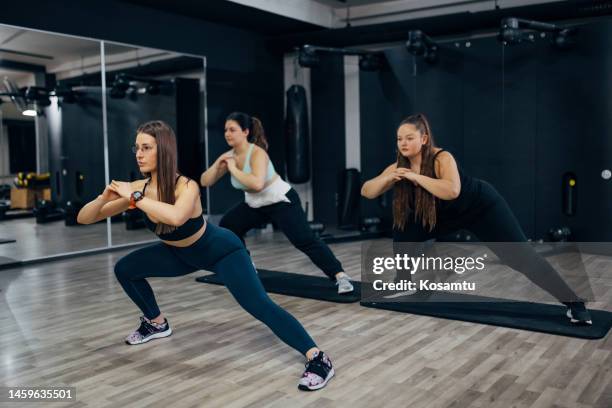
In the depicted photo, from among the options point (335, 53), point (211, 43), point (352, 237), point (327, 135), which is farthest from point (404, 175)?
point (327, 135)

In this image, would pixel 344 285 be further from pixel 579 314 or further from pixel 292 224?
pixel 579 314

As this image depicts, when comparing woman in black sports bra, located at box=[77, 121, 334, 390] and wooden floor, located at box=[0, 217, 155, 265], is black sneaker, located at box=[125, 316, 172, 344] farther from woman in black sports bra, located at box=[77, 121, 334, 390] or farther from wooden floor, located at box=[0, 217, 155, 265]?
wooden floor, located at box=[0, 217, 155, 265]

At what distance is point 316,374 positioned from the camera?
85.4 inches

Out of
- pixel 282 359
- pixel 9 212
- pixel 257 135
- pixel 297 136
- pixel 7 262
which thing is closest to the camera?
pixel 282 359

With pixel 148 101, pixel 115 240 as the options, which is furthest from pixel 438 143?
pixel 115 240

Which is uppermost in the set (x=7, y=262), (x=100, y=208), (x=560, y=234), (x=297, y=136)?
(x=297, y=136)

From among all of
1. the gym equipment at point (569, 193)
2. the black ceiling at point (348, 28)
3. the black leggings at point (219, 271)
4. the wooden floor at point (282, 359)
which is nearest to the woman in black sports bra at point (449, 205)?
the wooden floor at point (282, 359)

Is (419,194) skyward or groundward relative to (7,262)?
skyward

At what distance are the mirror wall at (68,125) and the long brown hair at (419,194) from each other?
306 cm

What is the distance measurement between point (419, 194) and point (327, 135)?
173 inches

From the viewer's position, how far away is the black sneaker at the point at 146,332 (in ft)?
8.90

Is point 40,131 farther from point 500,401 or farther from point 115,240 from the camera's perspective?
point 500,401

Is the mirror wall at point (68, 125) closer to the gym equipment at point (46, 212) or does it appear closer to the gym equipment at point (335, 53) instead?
the gym equipment at point (46, 212)

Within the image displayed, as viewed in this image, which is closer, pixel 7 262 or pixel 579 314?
pixel 579 314
